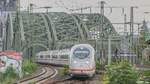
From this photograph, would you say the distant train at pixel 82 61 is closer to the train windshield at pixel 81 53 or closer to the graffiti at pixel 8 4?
the train windshield at pixel 81 53

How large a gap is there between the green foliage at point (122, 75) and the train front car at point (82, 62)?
46.3 feet

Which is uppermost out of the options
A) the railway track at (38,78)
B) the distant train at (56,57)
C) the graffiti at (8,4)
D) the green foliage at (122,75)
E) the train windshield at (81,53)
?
the graffiti at (8,4)

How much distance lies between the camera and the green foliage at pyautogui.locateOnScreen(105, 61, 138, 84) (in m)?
27.9

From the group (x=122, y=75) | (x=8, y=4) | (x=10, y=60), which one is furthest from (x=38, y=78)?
(x=8, y=4)

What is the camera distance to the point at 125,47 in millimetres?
80000

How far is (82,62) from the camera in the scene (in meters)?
43.8

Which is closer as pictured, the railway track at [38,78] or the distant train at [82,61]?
the railway track at [38,78]

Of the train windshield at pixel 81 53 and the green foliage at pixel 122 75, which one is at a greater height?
the train windshield at pixel 81 53

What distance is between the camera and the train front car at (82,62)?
43.2 metres

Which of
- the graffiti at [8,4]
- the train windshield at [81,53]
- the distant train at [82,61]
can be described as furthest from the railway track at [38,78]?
the graffiti at [8,4]

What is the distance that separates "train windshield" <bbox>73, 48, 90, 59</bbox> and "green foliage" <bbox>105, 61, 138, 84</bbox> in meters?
15.4

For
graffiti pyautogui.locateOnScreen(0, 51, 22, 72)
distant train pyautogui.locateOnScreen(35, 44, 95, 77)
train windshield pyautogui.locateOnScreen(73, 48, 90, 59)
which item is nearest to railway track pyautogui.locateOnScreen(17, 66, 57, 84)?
graffiti pyautogui.locateOnScreen(0, 51, 22, 72)

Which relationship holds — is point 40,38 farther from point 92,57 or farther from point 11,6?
point 92,57

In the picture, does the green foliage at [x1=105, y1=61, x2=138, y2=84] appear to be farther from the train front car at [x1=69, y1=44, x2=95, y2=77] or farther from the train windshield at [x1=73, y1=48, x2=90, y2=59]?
the train windshield at [x1=73, y1=48, x2=90, y2=59]
